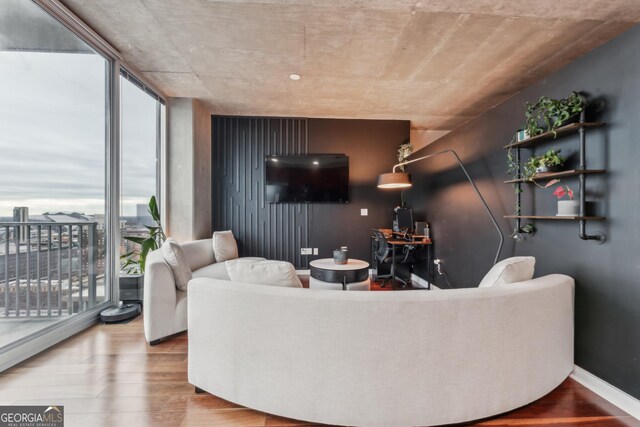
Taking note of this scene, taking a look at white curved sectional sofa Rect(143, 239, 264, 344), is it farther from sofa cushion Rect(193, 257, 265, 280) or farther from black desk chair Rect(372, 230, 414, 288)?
black desk chair Rect(372, 230, 414, 288)

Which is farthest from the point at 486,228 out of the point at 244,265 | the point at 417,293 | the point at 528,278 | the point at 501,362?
the point at 244,265

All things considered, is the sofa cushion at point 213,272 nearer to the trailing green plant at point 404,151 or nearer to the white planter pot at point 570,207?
the white planter pot at point 570,207

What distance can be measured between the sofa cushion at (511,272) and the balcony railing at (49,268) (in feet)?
11.6

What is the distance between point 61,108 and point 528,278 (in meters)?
3.99

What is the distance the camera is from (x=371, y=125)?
14.8 feet

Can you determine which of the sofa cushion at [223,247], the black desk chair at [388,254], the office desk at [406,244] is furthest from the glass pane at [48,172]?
the office desk at [406,244]

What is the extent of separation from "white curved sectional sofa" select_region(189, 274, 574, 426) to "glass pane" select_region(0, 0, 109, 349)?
1962 millimetres

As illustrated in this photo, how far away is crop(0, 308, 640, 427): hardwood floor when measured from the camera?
1407 mm

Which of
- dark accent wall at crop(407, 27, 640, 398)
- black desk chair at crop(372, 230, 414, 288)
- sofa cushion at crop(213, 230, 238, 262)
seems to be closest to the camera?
dark accent wall at crop(407, 27, 640, 398)

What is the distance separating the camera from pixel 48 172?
2121 mm

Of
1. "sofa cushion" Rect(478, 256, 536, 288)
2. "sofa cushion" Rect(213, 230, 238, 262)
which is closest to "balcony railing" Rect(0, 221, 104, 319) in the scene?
"sofa cushion" Rect(213, 230, 238, 262)

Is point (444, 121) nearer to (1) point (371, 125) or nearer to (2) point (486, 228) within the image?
(1) point (371, 125)

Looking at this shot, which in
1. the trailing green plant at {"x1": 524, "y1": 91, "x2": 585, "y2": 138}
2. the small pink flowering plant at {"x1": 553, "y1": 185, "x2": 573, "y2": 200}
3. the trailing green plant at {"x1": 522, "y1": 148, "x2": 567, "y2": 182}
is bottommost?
the small pink flowering plant at {"x1": 553, "y1": 185, "x2": 573, "y2": 200}

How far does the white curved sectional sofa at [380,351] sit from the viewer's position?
1.24 m
